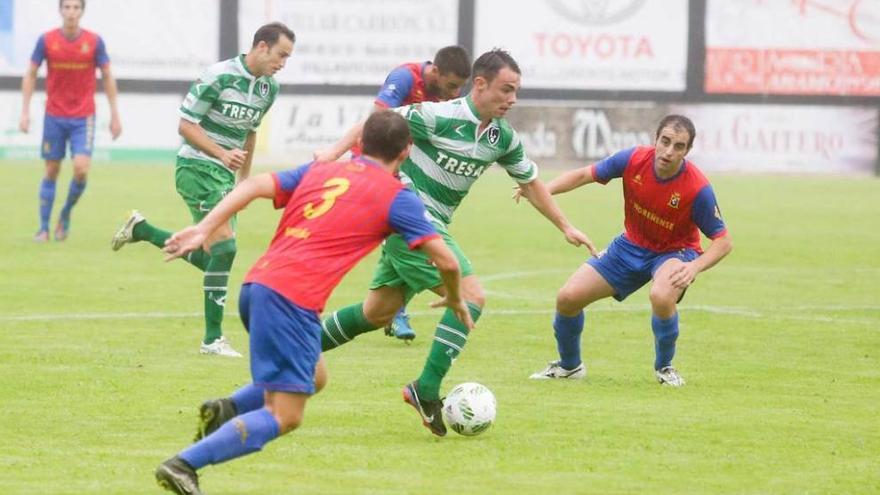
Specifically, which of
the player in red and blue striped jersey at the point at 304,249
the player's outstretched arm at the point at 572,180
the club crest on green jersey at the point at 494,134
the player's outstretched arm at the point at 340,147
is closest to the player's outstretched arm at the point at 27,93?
the player's outstretched arm at the point at 340,147

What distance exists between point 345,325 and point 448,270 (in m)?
2.23

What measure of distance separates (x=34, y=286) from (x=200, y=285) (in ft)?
4.73

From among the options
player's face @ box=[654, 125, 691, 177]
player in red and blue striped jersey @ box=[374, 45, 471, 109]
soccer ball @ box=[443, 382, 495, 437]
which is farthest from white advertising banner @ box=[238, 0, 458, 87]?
soccer ball @ box=[443, 382, 495, 437]

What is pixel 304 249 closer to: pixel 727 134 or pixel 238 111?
pixel 238 111

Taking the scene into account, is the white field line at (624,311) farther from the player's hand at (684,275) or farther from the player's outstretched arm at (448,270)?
the player's outstretched arm at (448,270)

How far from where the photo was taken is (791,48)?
33.7 metres

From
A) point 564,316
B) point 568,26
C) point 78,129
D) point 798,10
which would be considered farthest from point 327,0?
point 564,316

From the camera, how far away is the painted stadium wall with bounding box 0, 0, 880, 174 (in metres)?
32.2

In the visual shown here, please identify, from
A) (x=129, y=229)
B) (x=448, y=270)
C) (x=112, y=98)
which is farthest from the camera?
(x=112, y=98)

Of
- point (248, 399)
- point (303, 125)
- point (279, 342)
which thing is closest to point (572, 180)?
point (248, 399)

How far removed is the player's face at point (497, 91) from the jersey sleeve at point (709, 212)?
1.69 metres

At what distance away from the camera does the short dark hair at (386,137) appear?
720 cm

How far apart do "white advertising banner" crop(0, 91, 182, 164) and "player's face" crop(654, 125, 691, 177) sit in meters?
22.3

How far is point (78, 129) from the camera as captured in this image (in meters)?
18.6
